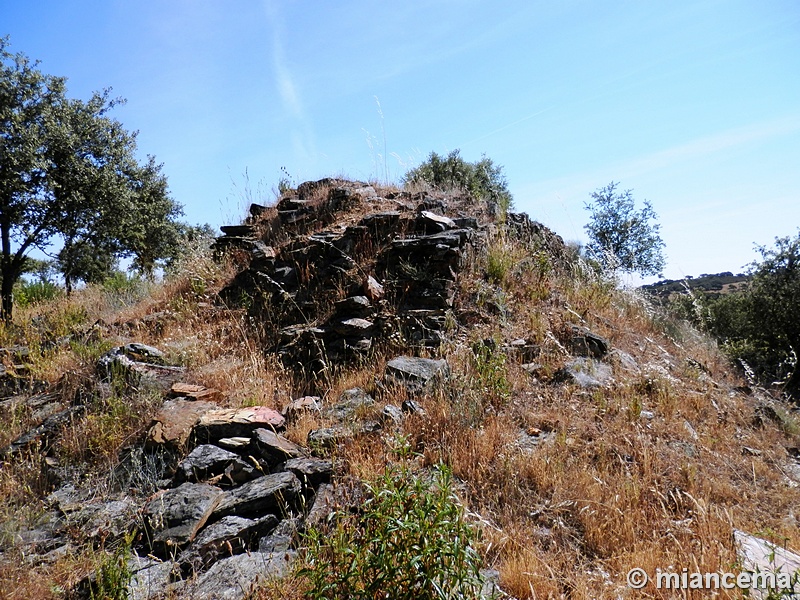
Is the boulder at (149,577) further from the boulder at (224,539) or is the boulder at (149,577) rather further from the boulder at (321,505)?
the boulder at (321,505)

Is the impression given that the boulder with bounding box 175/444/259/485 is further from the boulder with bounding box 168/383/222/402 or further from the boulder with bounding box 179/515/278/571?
the boulder with bounding box 168/383/222/402

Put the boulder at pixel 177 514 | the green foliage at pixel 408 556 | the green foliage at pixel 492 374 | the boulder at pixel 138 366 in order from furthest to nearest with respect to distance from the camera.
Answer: the boulder at pixel 138 366, the green foliage at pixel 492 374, the boulder at pixel 177 514, the green foliage at pixel 408 556

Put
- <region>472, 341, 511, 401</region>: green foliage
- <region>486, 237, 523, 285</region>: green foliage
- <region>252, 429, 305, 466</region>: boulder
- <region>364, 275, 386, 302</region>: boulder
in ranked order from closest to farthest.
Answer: <region>252, 429, 305, 466</region>: boulder
<region>472, 341, 511, 401</region>: green foliage
<region>364, 275, 386, 302</region>: boulder
<region>486, 237, 523, 285</region>: green foliage

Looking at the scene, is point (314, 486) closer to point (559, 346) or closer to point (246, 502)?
point (246, 502)

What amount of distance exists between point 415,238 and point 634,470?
4505 millimetres

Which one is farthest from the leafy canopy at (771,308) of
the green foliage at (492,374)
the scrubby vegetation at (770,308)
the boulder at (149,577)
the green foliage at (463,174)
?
the boulder at (149,577)

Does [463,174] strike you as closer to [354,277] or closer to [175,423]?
[354,277]

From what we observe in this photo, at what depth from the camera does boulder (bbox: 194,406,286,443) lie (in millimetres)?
4438

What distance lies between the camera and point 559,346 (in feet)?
19.6

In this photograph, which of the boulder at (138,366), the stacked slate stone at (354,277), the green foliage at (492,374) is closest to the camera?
the green foliage at (492,374)

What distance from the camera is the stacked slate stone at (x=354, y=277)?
6332 mm

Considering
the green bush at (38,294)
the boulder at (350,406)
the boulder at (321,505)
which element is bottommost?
the boulder at (321,505)

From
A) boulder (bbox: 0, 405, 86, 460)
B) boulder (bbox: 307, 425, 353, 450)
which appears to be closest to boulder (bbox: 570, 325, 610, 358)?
boulder (bbox: 307, 425, 353, 450)

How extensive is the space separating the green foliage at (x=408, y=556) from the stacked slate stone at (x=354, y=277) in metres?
3.26
